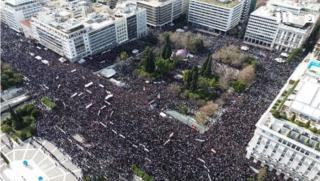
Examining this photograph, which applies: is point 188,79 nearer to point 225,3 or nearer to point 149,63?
point 149,63

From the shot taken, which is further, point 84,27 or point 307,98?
point 84,27

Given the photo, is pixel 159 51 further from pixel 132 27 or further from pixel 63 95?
pixel 63 95

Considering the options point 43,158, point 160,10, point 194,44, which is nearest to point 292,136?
point 43,158

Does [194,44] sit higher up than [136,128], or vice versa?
[194,44]

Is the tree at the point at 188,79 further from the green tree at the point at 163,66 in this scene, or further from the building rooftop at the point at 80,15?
the building rooftop at the point at 80,15

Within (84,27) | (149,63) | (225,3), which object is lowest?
(149,63)

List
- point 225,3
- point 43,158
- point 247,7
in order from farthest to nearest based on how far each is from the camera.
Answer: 1. point 247,7
2. point 225,3
3. point 43,158

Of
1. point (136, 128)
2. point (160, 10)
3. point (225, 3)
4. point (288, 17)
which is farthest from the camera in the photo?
point (160, 10)

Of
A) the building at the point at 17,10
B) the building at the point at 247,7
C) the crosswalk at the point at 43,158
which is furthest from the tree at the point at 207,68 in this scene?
the building at the point at 17,10
